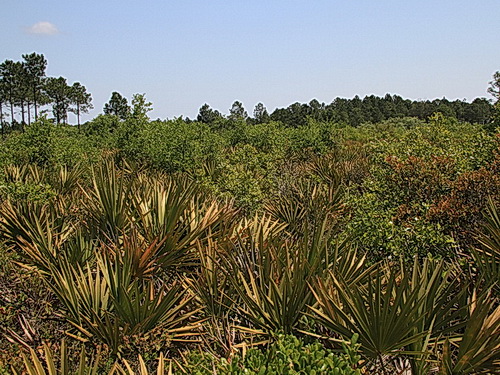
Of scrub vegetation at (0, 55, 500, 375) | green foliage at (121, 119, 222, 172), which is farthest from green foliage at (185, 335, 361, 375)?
green foliage at (121, 119, 222, 172)

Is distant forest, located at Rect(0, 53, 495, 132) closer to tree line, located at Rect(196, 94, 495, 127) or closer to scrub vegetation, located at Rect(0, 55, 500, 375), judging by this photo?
tree line, located at Rect(196, 94, 495, 127)

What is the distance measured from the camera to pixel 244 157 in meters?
17.8

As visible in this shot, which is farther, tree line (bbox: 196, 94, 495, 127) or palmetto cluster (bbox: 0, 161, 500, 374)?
tree line (bbox: 196, 94, 495, 127)

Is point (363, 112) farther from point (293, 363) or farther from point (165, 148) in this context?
point (293, 363)

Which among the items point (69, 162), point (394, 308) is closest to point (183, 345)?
point (394, 308)

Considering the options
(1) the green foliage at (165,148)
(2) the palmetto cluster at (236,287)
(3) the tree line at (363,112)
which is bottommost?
(2) the palmetto cluster at (236,287)

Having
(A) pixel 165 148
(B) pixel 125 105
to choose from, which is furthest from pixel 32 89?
(A) pixel 165 148

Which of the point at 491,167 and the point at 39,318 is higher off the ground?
the point at 491,167

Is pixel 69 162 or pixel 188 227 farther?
pixel 69 162

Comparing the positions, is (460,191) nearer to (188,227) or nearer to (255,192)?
(188,227)

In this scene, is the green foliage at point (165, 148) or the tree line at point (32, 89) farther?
the tree line at point (32, 89)

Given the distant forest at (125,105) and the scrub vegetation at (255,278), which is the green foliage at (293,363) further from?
the distant forest at (125,105)

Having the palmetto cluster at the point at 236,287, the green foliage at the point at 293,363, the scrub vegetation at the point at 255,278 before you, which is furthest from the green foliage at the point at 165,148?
the green foliage at the point at 293,363

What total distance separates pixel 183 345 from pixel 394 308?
2380 millimetres
